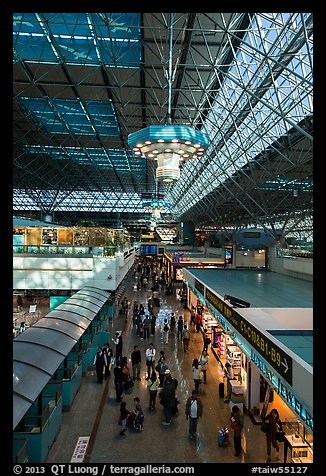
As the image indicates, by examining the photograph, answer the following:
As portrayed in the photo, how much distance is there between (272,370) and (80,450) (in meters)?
4.55

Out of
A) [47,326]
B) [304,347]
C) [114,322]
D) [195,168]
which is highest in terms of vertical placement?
[195,168]

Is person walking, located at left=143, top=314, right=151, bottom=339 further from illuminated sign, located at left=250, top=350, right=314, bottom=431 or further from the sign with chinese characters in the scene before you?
illuminated sign, located at left=250, top=350, right=314, bottom=431

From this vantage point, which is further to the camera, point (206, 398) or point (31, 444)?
point (206, 398)

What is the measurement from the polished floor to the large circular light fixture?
6728mm

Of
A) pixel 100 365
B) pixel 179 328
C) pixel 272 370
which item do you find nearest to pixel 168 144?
pixel 272 370

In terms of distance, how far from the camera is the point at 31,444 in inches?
257

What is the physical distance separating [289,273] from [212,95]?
1235cm

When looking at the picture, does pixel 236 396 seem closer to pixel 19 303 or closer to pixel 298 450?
pixel 298 450
